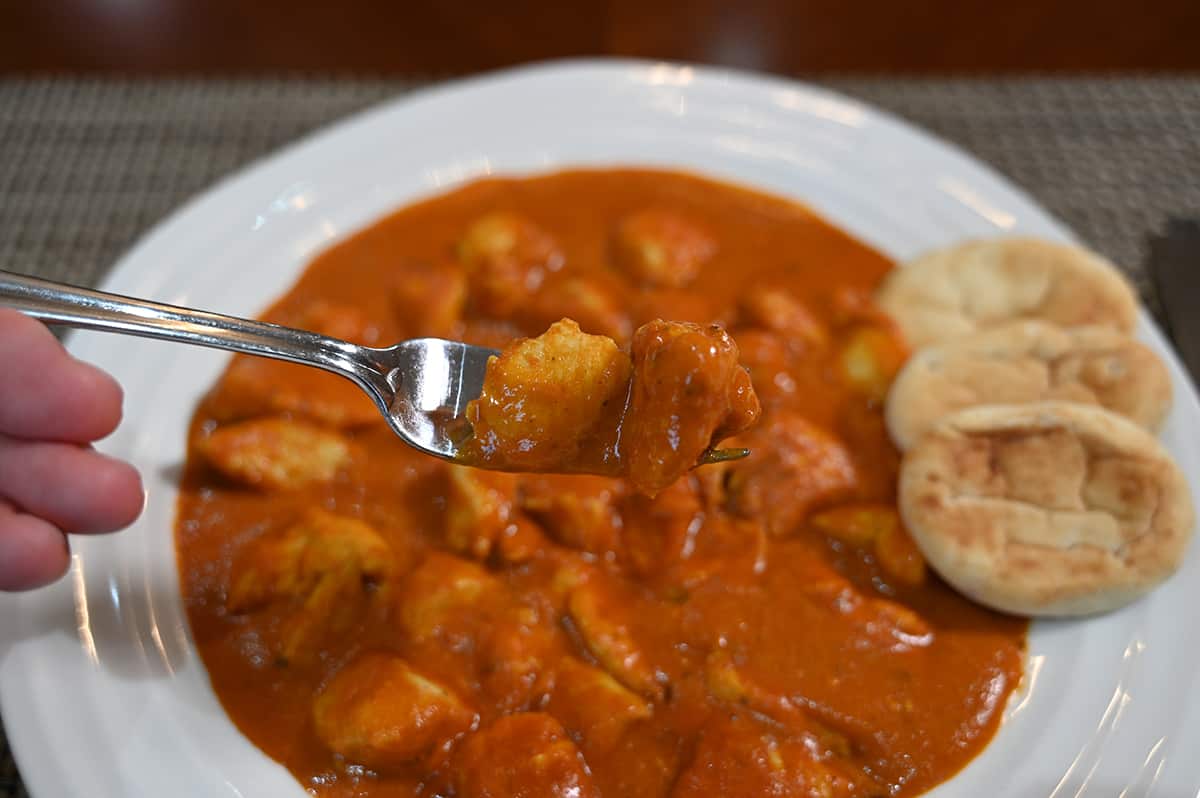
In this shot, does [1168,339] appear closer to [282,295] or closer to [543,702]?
[543,702]

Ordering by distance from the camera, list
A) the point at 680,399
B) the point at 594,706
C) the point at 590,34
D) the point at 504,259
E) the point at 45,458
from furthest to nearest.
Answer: the point at 590,34 < the point at 504,259 < the point at 594,706 < the point at 45,458 < the point at 680,399

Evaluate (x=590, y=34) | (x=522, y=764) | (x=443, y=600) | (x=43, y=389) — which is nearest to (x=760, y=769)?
(x=522, y=764)

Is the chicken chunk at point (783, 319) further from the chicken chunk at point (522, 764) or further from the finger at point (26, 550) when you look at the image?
the finger at point (26, 550)

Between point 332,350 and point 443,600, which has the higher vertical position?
point 332,350

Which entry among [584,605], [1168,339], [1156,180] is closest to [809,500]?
[584,605]

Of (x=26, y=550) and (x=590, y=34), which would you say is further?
(x=590, y=34)

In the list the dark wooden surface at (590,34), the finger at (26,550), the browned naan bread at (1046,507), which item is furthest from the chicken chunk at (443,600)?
the dark wooden surface at (590,34)

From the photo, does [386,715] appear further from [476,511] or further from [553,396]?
[553,396]

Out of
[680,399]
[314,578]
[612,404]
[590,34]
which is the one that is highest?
[680,399]
